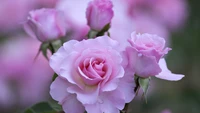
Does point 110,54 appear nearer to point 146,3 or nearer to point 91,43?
point 91,43

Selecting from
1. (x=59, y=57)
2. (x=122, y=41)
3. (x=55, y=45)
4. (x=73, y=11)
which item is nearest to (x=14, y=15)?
(x=73, y=11)

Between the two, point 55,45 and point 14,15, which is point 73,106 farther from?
point 14,15

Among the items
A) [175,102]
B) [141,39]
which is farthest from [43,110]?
[175,102]

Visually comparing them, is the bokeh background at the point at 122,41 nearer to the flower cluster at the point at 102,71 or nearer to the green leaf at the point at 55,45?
the green leaf at the point at 55,45

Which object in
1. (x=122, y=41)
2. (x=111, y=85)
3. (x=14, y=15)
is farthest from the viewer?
(x=14, y=15)

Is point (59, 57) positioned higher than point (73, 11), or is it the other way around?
point (59, 57)

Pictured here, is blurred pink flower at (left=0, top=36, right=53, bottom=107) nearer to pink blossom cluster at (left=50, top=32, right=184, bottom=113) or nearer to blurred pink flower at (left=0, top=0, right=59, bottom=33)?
blurred pink flower at (left=0, top=0, right=59, bottom=33)

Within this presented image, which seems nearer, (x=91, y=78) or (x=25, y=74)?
(x=91, y=78)
